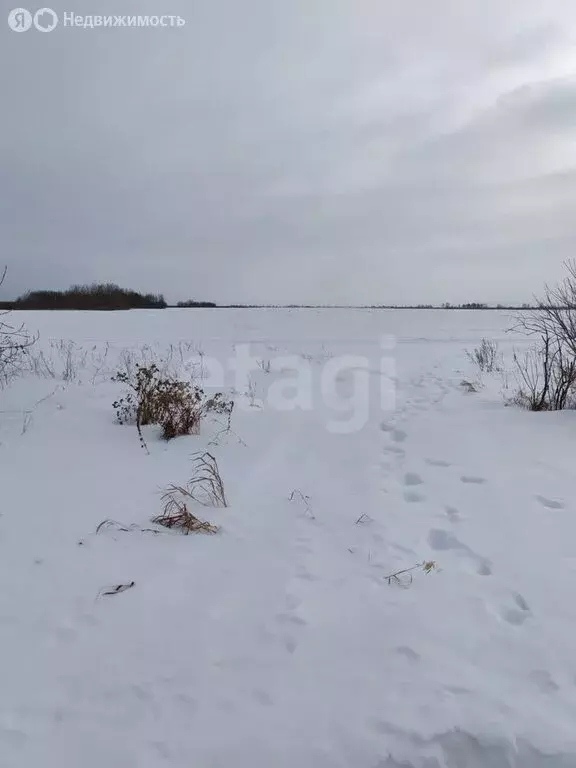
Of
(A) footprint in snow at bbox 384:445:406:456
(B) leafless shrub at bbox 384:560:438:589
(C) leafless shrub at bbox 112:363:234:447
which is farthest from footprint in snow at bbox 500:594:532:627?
(C) leafless shrub at bbox 112:363:234:447

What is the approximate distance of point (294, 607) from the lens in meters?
2.20

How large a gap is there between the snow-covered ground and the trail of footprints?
0.02 m

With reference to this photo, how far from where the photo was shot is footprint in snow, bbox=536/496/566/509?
10.5 ft

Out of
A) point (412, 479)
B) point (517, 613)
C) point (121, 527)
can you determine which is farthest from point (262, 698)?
point (412, 479)

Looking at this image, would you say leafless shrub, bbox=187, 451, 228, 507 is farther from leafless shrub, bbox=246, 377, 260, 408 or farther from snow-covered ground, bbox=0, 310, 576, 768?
leafless shrub, bbox=246, 377, 260, 408

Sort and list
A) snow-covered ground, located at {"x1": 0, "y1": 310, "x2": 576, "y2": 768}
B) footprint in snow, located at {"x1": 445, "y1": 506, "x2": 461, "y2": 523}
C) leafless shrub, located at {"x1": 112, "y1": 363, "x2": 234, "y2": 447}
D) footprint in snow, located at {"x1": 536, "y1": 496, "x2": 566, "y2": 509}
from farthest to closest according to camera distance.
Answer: leafless shrub, located at {"x1": 112, "y1": 363, "x2": 234, "y2": 447} < footprint in snow, located at {"x1": 536, "y1": 496, "x2": 566, "y2": 509} < footprint in snow, located at {"x1": 445, "y1": 506, "x2": 461, "y2": 523} < snow-covered ground, located at {"x1": 0, "y1": 310, "x2": 576, "y2": 768}

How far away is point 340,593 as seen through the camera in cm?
231

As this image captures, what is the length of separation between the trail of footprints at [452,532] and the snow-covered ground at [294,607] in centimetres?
2

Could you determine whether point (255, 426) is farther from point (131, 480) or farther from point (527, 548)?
point (527, 548)

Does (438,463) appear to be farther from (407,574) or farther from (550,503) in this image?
(407,574)

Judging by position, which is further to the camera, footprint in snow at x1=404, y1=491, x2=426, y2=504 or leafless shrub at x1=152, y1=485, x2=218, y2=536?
footprint in snow at x1=404, y1=491, x2=426, y2=504

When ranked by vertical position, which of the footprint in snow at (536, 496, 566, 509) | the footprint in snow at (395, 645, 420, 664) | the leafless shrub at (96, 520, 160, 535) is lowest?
the footprint in snow at (395, 645, 420, 664)

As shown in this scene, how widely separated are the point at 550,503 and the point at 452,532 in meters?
0.86

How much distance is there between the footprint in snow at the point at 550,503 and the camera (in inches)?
125
